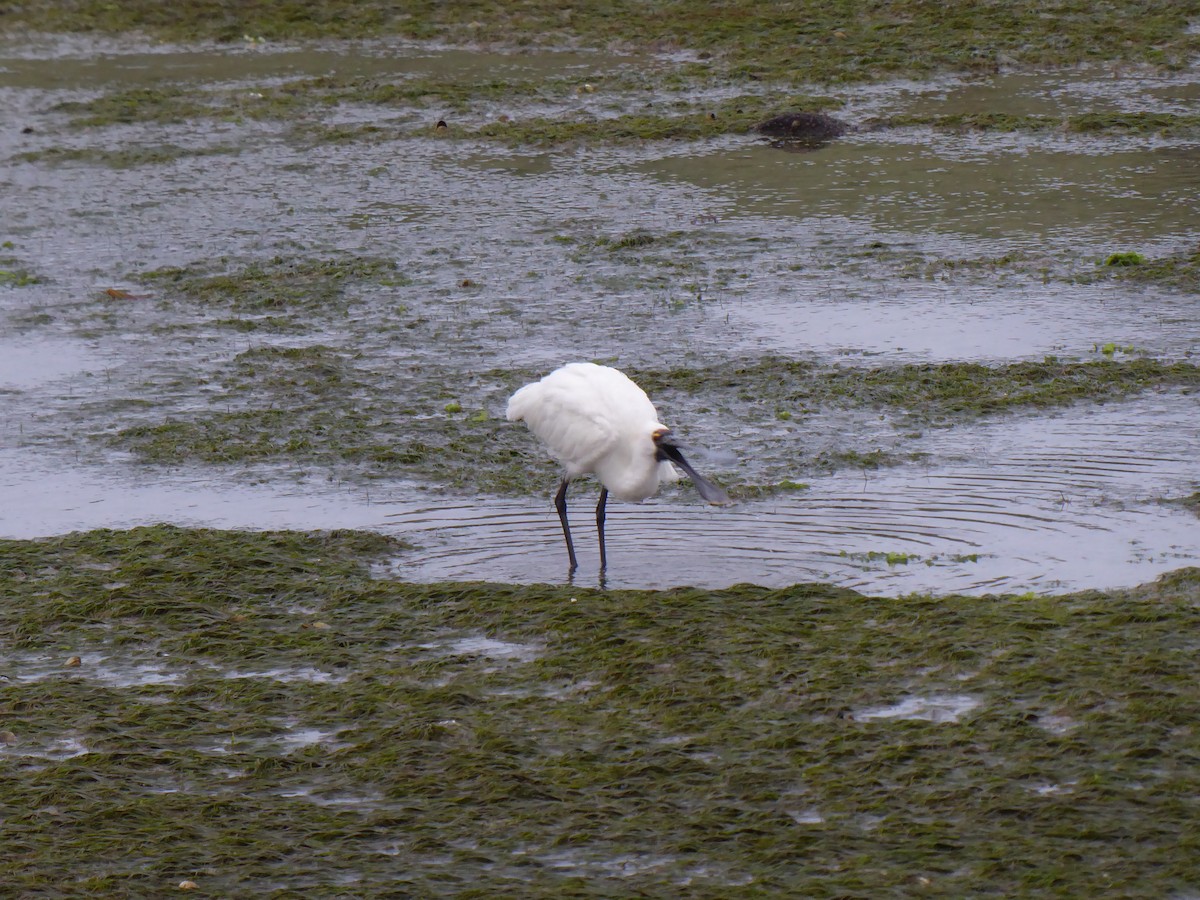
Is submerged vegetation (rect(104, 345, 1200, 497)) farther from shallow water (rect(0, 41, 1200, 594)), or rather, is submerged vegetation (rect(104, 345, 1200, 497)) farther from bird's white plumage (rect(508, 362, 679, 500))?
bird's white plumage (rect(508, 362, 679, 500))

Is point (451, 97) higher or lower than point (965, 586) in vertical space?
higher

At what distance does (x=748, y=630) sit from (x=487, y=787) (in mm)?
1313

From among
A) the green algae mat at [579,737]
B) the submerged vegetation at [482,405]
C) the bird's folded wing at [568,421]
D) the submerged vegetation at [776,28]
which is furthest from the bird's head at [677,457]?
the submerged vegetation at [776,28]

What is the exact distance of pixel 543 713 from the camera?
504 cm

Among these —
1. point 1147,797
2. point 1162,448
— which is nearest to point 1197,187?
point 1162,448

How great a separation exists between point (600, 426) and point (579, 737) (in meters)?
1.86

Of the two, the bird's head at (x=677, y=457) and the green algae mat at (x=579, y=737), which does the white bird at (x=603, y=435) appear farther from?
the green algae mat at (x=579, y=737)

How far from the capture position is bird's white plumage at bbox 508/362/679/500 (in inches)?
254

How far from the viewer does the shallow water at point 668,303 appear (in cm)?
661

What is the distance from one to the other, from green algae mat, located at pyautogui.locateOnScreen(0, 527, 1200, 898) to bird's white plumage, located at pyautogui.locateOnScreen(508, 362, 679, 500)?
0.62 m

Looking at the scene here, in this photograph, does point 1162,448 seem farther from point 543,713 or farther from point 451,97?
point 451,97

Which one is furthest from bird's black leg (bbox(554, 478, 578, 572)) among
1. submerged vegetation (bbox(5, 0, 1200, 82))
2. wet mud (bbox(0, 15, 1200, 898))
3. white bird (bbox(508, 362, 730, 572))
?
submerged vegetation (bbox(5, 0, 1200, 82))

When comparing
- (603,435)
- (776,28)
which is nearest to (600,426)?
(603,435)

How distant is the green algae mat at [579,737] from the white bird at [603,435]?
2.00 ft
